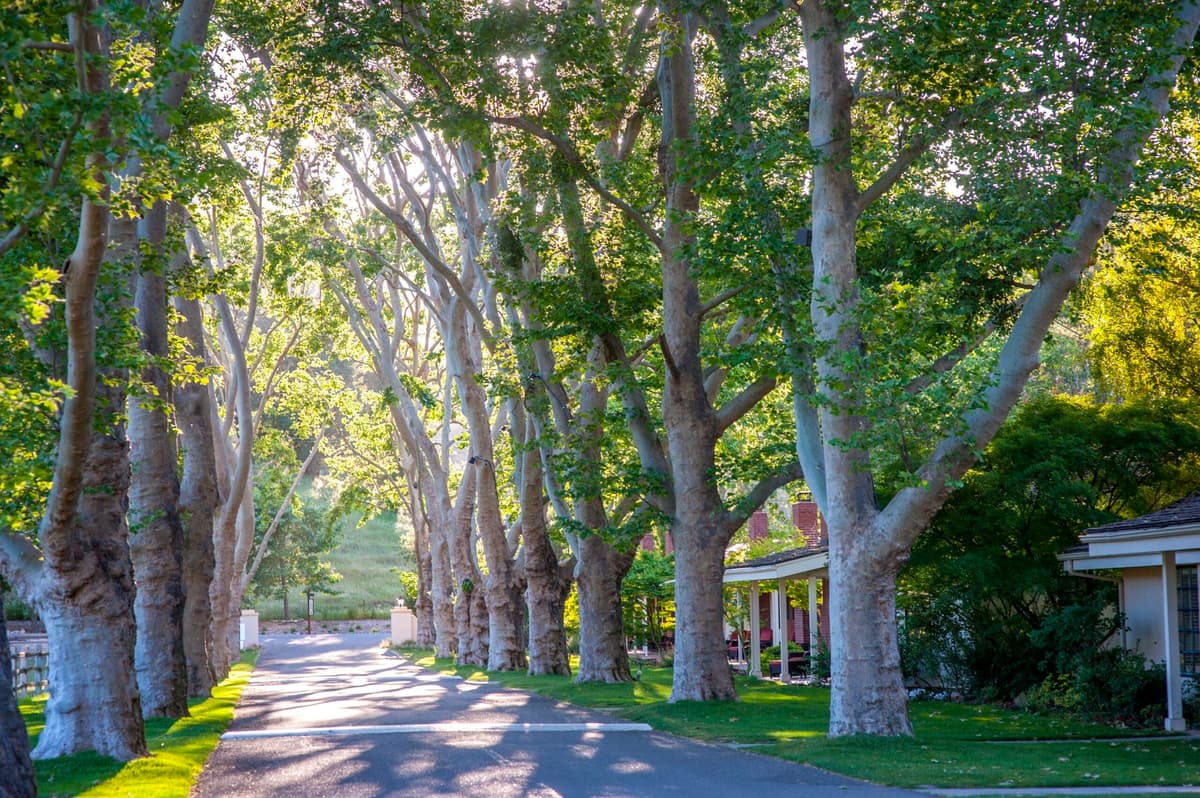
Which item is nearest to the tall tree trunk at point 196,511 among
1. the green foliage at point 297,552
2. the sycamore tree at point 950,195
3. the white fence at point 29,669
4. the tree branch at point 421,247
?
the white fence at point 29,669

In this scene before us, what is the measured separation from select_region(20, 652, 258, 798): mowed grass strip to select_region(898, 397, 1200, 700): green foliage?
519 inches

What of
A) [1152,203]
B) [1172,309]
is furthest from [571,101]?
[1172,309]

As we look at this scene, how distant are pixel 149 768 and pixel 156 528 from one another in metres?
5.51

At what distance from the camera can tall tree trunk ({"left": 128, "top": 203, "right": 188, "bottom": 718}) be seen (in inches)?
661

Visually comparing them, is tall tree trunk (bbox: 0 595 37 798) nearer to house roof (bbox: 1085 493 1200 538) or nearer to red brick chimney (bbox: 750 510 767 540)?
house roof (bbox: 1085 493 1200 538)

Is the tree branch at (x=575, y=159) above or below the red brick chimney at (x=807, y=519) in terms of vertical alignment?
above

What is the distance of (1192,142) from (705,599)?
399 inches

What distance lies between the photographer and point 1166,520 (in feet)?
60.0

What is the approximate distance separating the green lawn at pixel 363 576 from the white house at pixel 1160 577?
5733 cm

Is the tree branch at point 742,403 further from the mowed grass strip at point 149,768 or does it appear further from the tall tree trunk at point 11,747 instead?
the tall tree trunk at point 11,747

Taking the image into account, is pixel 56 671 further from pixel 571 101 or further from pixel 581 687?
pixel 581 687

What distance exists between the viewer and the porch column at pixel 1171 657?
18.1 metres

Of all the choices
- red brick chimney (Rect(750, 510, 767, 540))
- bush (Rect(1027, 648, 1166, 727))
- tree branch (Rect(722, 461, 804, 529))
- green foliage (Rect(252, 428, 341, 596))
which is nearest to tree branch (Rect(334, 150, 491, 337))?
tree branch (Rect(722, 461, 804, 529))

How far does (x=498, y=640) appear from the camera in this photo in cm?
3350
